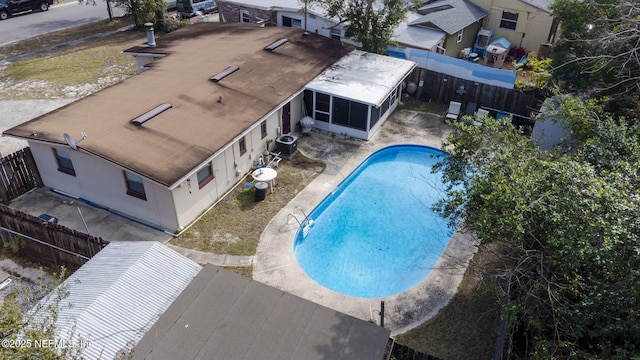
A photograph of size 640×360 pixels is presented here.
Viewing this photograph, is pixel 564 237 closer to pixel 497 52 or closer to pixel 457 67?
pixel 457 67

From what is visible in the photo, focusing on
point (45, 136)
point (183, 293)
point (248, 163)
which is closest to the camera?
point (183, 293)

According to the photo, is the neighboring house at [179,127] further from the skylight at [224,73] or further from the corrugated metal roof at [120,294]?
the corrugated metal roof at [120,294]

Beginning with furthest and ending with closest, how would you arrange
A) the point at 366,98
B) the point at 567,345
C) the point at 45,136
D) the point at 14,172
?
the point at 366,98 → the point at 14,172 → the point at 45,136 → the point at 567,345

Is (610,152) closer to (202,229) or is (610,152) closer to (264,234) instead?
(264,234)

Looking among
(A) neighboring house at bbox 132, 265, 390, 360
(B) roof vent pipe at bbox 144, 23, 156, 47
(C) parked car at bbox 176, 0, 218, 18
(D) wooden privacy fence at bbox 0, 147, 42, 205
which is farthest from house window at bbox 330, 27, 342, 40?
(A) neighboring house at bbox 132, 265, 390, 360

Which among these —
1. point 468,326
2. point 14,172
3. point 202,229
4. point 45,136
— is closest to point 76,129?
point 45,136

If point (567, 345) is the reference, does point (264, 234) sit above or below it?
below
